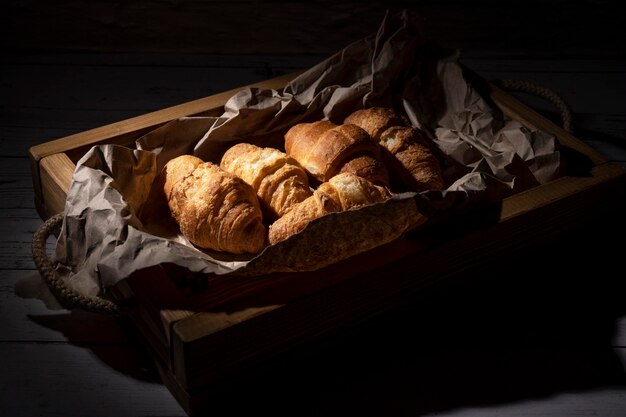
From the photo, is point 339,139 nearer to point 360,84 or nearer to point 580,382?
point 360,84

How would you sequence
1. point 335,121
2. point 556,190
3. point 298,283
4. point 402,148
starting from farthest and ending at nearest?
point 335,121 < point 402,148 < point 556,190 < point 298,283

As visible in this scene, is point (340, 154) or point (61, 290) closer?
point (61, 290)

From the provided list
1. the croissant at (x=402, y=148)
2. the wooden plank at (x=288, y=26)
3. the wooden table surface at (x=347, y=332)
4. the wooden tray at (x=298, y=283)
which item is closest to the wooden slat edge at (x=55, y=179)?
the wooden tray at (x=298, y=283)

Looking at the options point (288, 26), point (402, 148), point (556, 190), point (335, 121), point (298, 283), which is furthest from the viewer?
point (288, 26)

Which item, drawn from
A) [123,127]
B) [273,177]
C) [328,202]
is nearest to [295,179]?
[273,177]

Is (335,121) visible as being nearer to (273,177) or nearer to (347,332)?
(273,177)

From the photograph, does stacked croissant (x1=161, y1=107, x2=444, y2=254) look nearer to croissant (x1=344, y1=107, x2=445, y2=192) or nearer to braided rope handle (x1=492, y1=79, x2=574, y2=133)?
croissant (x1=344, y1=107, x2=445, y2=192)

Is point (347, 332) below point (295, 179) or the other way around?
below
